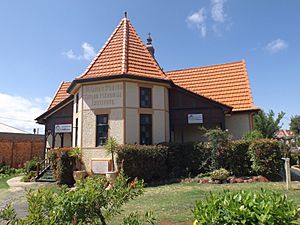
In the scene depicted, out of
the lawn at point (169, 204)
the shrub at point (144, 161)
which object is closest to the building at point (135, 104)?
the shrub at point (144, 161)

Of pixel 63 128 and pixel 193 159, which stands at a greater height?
pixel 63 128

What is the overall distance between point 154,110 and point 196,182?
4.71 m

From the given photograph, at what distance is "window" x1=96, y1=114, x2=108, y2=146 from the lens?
46.1 feet

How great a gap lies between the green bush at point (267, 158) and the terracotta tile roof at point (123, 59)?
21.3 ft

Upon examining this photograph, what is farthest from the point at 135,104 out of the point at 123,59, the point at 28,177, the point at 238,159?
the point at 28,177

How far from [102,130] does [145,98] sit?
3004 mm

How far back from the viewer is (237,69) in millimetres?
20125

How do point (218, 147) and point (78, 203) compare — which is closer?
point (78, 203)

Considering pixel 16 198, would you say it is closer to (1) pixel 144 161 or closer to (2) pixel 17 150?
(1) pixel 144 161

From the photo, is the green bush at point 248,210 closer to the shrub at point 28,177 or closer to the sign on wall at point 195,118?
the sign on wall at point 195,118

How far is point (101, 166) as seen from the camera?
1349cm

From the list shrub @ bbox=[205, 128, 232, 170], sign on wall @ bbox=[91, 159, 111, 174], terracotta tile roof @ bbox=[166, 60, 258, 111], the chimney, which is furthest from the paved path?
the chimney

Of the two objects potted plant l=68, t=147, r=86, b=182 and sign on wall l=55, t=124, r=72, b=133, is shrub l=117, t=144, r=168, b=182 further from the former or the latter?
sign on wall l=55, t=124, r=72, b=133

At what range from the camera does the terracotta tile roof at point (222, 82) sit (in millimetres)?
17906
